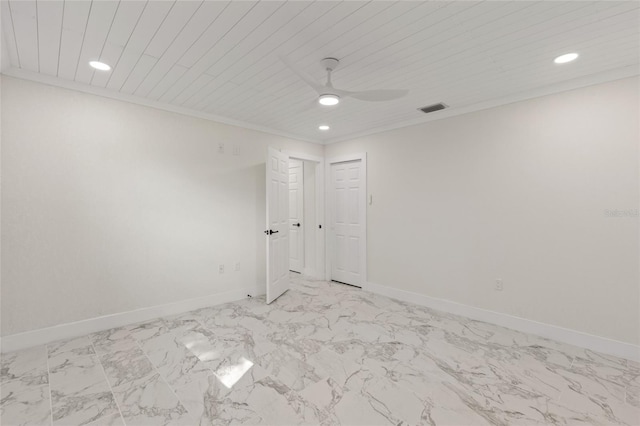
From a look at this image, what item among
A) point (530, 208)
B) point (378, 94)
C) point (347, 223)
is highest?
point (378, 94)

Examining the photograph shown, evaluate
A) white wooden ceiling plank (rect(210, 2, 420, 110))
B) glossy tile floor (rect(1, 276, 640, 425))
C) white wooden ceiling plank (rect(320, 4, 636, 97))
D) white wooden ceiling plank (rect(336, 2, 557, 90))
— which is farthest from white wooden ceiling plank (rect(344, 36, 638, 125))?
glossy tile floor (rect(1, 276, 640, 425))

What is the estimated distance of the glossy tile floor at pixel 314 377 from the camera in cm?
176

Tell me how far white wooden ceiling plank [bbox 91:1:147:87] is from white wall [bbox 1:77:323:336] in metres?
0.68

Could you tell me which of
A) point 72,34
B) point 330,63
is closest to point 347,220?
point 330,63

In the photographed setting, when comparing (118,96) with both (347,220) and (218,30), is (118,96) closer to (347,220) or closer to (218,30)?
(218,30)

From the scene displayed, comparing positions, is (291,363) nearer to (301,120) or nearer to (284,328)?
(284,328)

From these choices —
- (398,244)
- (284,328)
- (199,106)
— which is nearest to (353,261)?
(398,244)

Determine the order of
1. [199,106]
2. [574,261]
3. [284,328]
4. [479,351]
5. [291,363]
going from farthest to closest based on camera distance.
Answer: [199,106]
[284,328]
[574,261]
[479,351]
[291,363]

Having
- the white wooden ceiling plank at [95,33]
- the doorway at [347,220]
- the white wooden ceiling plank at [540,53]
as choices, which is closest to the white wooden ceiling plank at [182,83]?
the white wooden ceiling plank at [95,33]

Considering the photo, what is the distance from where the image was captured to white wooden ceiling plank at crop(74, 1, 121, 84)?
1718 millimetres

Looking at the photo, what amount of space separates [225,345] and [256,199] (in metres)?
2.11

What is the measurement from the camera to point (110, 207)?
9.81ft

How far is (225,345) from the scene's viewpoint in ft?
8.63

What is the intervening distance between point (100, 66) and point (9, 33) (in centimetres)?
54
